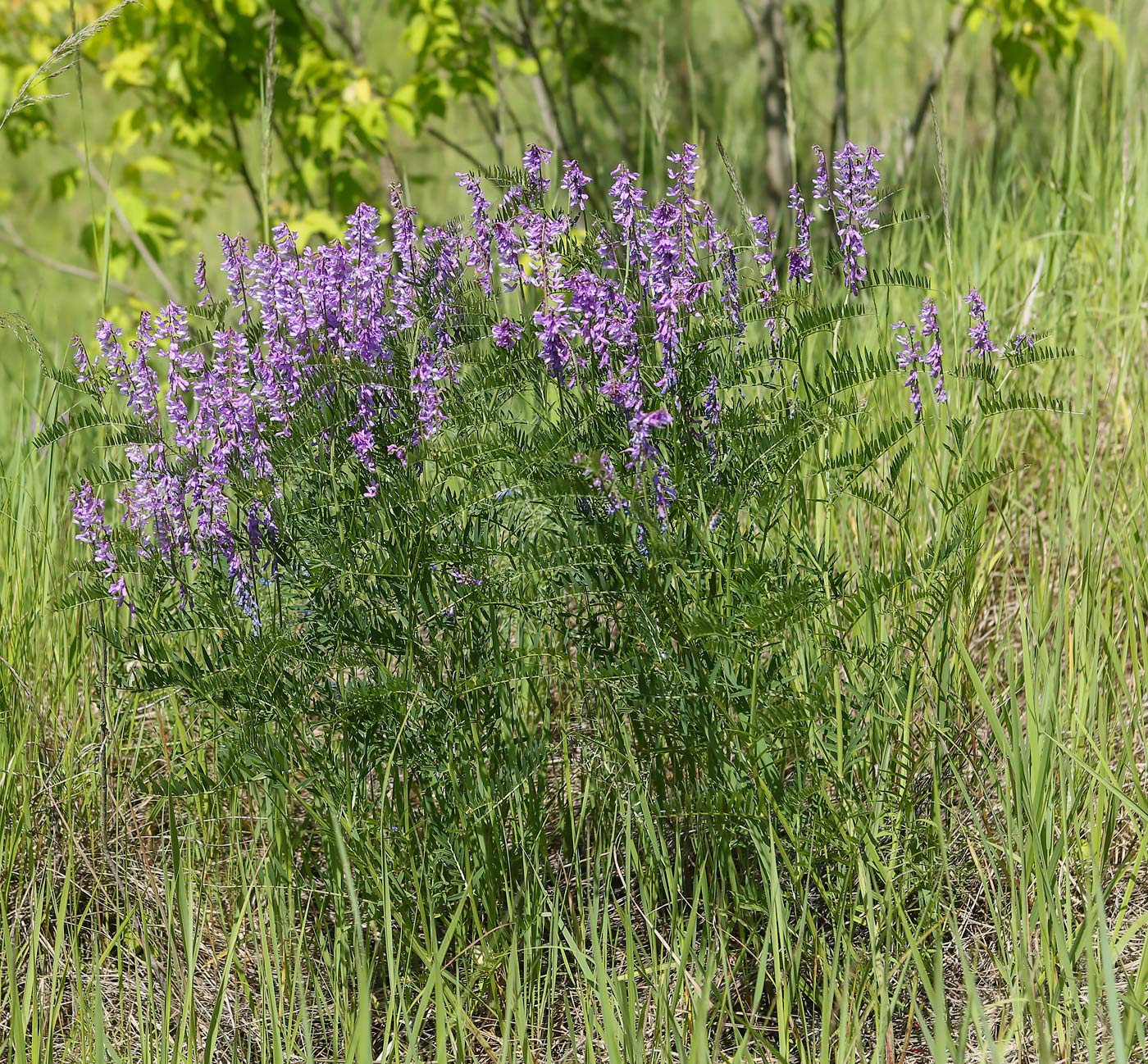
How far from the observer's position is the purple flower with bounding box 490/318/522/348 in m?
1.73

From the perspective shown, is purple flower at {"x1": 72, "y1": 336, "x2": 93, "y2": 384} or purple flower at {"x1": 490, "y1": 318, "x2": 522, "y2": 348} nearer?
purple flower at {"x1": 490, "y1": 318, "x2": 522, "y2": 348}

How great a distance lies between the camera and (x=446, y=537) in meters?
1.74

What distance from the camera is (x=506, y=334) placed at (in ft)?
5.70

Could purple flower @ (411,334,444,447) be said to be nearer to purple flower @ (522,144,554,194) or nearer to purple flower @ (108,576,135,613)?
purple flower @ (522,144,554,194)

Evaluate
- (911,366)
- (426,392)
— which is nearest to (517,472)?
(426,392)

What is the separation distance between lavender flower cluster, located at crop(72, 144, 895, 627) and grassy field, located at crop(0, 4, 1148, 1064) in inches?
10.1

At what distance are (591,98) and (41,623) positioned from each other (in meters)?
5.91

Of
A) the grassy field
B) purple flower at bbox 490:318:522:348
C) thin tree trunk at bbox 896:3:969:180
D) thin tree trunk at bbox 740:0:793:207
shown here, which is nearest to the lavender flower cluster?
purple flower at bbox 490:318:522:348

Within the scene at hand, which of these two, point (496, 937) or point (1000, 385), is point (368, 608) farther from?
point (1000, 385)

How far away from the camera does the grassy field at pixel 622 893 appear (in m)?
1.63

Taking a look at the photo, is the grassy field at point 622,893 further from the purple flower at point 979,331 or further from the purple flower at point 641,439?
the purple flower at point 641,439

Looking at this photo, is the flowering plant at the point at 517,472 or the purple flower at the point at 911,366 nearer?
the flowering plant at the point at 517,472

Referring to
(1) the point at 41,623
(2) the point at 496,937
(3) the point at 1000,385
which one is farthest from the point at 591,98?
(2) the point at 496,937

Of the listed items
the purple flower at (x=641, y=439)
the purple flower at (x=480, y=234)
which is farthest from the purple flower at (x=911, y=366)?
the purple flower at (x=480, y=234)
